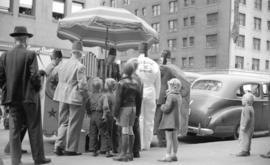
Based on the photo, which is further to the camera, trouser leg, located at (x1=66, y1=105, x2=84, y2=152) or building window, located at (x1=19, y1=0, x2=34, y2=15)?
building window, located at (x1=19, y1=0, x2=34, y2=15)

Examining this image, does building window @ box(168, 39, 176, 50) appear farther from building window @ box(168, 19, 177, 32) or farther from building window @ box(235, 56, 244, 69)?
building window @ box(235, 56, 244, 69)

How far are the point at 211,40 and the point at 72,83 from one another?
5673cm

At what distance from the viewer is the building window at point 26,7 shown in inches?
1244

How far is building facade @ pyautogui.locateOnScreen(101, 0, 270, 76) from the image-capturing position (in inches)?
2384

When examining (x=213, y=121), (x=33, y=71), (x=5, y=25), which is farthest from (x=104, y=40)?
(x=5, y=25)

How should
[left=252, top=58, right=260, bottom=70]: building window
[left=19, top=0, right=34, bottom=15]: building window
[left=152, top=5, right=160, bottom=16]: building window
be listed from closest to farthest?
[left=19, top=0, right=34, bottom=15]: building window < [left=252, top=58, right=260, bottom=70]: building window < [left=152, top=5, right=160, bottom=16]: building window

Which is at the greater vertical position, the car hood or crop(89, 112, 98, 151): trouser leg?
the car hood

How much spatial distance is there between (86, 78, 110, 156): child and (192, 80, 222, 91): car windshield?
4.72m

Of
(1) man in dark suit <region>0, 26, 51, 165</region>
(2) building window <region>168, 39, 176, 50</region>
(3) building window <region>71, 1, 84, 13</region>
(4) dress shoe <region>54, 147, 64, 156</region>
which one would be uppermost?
(2) building window <region>168, 39, 176, 50</region>

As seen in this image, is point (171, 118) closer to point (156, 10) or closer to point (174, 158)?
point (174, 158)

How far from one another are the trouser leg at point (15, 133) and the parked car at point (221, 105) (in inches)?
215

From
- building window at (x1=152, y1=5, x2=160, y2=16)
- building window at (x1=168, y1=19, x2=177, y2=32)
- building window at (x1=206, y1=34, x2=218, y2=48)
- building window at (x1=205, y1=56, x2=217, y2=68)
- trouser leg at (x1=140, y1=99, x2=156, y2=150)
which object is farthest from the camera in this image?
building window at (x1=152, y1=5, x2=160, y2=16)

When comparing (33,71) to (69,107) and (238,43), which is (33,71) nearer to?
(69,107)

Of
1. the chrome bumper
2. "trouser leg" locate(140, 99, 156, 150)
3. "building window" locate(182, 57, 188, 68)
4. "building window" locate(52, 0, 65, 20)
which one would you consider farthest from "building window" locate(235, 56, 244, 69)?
"trouser leg" locate(140, 99, 156, 150)
